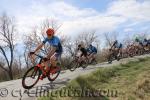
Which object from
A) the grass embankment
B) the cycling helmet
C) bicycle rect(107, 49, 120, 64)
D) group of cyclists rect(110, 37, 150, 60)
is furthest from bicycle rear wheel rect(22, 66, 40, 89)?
group of cyclists rect(110, 37, 150, 60)

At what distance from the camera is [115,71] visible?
16.4 meters

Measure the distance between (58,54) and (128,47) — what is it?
77.1 feet

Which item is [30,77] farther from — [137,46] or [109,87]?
[137,46]

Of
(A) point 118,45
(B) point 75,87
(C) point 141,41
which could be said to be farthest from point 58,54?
(C) point 141,41

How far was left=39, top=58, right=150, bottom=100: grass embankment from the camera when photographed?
9992 mm

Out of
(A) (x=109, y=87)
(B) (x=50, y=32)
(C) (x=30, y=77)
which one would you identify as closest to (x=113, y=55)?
(A) (x=109, y=87)

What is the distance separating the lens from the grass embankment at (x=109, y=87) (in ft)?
32.8

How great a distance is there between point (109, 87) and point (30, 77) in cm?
312

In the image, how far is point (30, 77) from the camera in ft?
36.2

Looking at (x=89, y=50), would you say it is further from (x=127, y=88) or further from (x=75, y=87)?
(x=75, y=87)

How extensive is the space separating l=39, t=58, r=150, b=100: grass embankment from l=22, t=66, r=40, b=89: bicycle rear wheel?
1.24 meters

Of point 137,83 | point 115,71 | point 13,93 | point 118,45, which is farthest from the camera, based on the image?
point 118,45

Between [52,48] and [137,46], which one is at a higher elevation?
[137,46]

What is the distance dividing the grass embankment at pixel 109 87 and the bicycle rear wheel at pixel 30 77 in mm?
1237
